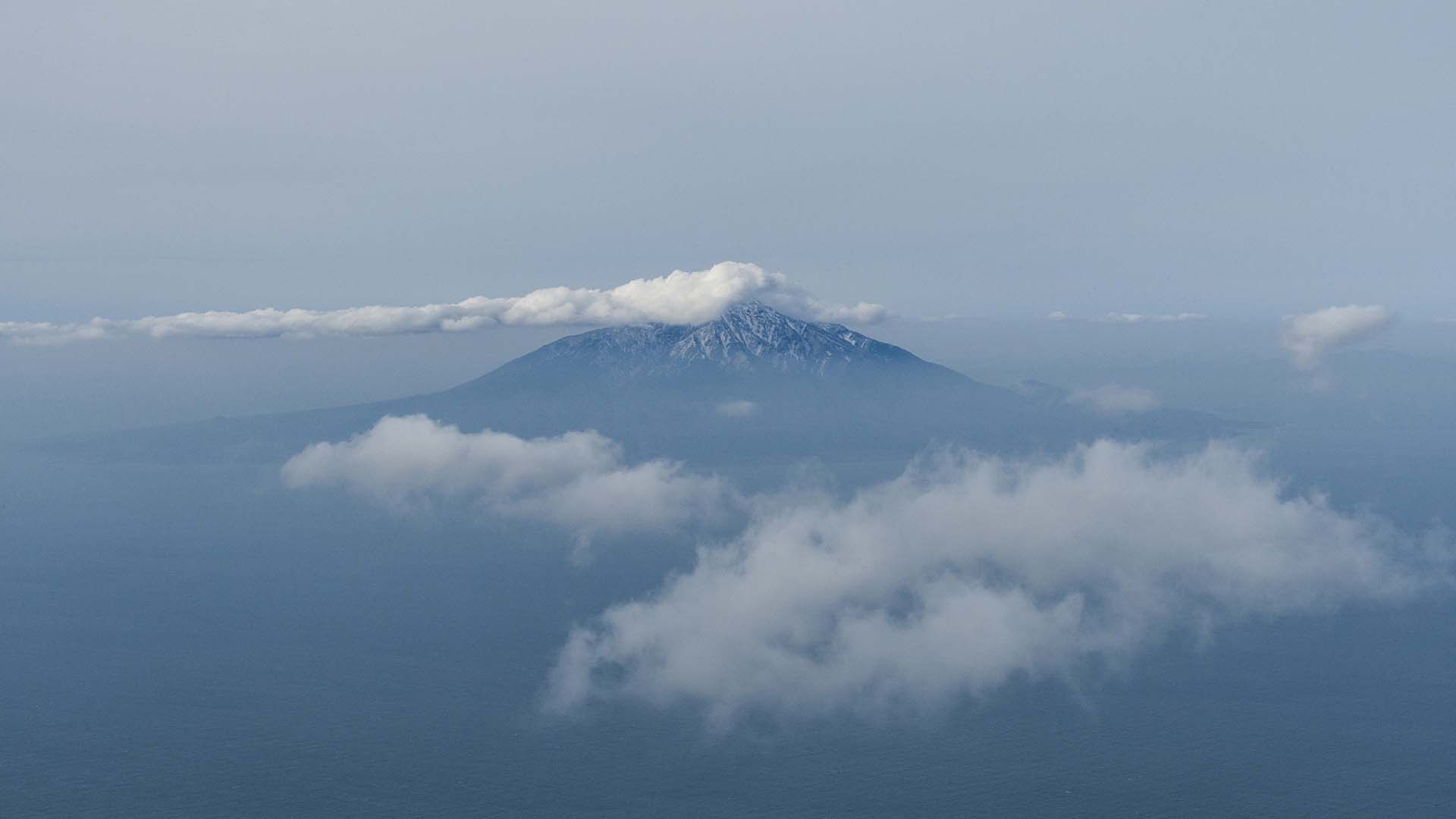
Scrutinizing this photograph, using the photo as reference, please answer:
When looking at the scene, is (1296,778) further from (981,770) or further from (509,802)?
(509,802)

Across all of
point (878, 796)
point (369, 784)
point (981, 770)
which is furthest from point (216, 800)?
point (981, 770)

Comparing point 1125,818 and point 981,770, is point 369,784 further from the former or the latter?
point 1125,818

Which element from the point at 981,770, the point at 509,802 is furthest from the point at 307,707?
the point at 981,770

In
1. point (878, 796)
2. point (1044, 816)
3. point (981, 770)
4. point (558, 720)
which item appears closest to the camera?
point (1044, 816)

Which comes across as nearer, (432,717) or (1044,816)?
(1044,816)

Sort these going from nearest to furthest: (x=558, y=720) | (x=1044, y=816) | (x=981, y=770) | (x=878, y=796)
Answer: (x=1044, y=816)
(x=878, y=796)
(x=981, y=770)
(x=558, y=720)

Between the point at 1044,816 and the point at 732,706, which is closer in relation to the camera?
the point at 1044,816

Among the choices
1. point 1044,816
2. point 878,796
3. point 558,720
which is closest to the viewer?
point 1044,816
